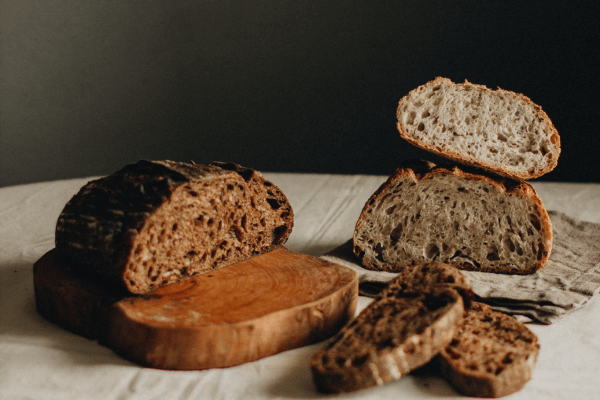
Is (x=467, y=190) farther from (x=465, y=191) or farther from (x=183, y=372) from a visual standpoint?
(x=183, y=372)

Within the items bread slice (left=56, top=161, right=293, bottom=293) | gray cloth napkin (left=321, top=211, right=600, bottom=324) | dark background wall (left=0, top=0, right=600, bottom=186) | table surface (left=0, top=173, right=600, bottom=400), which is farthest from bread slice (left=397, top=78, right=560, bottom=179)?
dark background wall (left=0, top=0, right=600, bottom=186)

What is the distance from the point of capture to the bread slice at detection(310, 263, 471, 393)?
5.89ft

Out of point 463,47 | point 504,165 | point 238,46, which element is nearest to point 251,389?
point 504,165

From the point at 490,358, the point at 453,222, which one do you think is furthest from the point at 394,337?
the point at 453,222

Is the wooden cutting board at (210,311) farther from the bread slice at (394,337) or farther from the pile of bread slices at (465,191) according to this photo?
the pile of bread slices at (465,191)

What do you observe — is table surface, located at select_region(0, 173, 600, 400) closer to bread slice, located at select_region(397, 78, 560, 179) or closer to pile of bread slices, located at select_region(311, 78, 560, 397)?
pile of bread slices, located at select_region(311, 78, 560, 397)

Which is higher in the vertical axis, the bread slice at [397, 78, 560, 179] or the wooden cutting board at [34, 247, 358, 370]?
the bread slice at [397, 78, 560, 179]

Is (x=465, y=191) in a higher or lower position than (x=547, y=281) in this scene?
higher

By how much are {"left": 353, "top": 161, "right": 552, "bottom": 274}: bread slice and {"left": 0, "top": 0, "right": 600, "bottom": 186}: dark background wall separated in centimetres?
280

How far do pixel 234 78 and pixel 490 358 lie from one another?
15.6ft

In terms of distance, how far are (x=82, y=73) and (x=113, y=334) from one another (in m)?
4.51

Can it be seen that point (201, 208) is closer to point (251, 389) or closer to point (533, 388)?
point (251, 389)

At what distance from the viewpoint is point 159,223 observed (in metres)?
2.24

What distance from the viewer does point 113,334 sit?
207 cm
